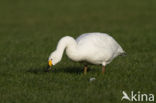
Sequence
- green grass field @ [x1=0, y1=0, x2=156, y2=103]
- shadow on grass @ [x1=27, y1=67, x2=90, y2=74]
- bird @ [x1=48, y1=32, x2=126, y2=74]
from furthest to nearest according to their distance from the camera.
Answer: shadow on grass @ [x1=27, y1=67, x2=90, y2=74]
bird @ [x1=48, y1=32, x2=126, y2=74]
green grass field @ [x1=0, y1=0, x2=156, y2=103]

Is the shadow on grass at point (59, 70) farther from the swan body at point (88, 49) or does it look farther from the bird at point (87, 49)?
the swan body at point (88, 49)

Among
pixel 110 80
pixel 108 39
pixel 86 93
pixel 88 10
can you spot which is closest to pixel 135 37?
pixel 108 39

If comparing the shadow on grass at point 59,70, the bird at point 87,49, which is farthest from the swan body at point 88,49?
the shadow on grass at point 59,70

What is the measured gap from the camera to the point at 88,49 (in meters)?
10.6

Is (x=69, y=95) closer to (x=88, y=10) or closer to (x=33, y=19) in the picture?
(x=33, y=19)

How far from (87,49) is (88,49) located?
0.10 ft

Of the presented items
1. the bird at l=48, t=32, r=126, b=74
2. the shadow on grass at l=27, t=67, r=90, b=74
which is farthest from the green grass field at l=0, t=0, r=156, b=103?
the bird at l=48, t=32, r=126, b=74

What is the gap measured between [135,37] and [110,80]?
10.4 metres

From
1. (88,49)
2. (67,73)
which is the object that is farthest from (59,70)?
(88,49)

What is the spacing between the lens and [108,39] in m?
11.8

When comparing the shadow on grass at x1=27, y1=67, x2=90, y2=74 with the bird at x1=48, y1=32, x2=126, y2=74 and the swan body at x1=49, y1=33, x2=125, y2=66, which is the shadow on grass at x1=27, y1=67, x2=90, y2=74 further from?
the swan body at x1=49, y1=33, x2=125, y2=66

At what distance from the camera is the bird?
33.7 ft

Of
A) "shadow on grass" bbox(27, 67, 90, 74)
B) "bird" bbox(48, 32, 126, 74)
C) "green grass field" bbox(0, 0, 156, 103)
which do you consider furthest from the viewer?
"shadow on grass" bbox(27, 67, 90, 74)

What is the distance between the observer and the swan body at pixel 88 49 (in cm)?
1031
